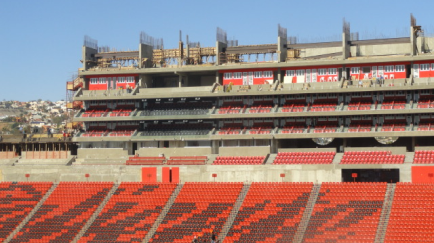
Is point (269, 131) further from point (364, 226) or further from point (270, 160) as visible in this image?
point (364, 226)

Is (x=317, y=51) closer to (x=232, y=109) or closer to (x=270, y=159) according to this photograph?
(x=232, y=109)

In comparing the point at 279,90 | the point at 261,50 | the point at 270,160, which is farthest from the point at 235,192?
the point at 261,50

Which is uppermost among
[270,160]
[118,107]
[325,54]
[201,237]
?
[325,54]

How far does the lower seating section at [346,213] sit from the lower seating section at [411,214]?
4.65ft

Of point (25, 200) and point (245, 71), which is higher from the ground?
point (245, 71)

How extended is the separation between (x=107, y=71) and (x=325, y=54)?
2576cm

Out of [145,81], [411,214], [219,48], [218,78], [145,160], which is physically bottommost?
[411,214]

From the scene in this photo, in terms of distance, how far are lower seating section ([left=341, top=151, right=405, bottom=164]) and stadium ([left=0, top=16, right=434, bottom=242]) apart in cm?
16

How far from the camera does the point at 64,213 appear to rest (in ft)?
250

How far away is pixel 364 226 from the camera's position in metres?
64.1

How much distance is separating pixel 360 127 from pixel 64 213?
31679 mm

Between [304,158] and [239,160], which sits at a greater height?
[304,158]

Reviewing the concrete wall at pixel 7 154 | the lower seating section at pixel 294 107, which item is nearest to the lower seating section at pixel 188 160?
the lower seating section at pixel 294 107

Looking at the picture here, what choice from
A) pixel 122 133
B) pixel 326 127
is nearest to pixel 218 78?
pixel 122 133
